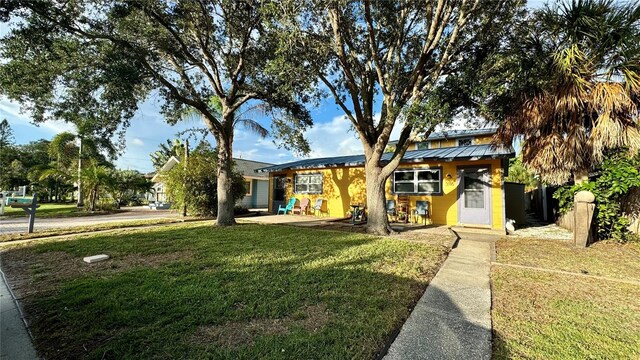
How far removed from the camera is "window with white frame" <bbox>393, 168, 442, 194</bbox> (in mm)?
10672

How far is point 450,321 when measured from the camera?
9.43 ft

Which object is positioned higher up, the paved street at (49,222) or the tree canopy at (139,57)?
the tree canopy at (139,57)

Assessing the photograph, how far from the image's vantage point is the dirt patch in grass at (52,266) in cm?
386

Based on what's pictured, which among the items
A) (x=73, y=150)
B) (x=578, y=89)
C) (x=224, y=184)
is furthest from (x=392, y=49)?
(x=73, y=150)

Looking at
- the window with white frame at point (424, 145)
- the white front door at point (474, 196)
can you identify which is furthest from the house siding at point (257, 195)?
the white front door at point (474, 196)

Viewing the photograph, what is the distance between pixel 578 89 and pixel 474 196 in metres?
A: 4.47

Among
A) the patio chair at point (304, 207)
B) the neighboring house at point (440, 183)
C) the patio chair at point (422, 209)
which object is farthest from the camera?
the patio chair at point (304, 207)

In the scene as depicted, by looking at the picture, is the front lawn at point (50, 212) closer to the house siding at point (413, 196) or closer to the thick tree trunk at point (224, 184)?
the thick tree trunk at point (224, 184)

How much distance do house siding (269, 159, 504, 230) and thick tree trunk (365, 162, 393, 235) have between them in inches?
136

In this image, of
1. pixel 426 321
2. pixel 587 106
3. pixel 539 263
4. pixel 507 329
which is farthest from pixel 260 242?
pixel 587 106

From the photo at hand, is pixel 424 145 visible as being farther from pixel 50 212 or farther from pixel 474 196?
pixel 50 212

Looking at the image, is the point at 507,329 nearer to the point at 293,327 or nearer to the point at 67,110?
the point at 293,327

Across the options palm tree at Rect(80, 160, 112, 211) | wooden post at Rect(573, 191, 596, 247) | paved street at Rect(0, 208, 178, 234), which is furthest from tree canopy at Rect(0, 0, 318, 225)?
palm tree at Rect(80, 160, 112, 211)

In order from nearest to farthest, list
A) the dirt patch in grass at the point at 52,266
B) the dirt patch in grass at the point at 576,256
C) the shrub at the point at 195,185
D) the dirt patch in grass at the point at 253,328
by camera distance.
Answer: the dirt patch in grass at the point at 253,328
the dirt patch in grass at the point at 52,266
the dirt patch in grass at the point at 576,256
the shrub at the point at 195,185
